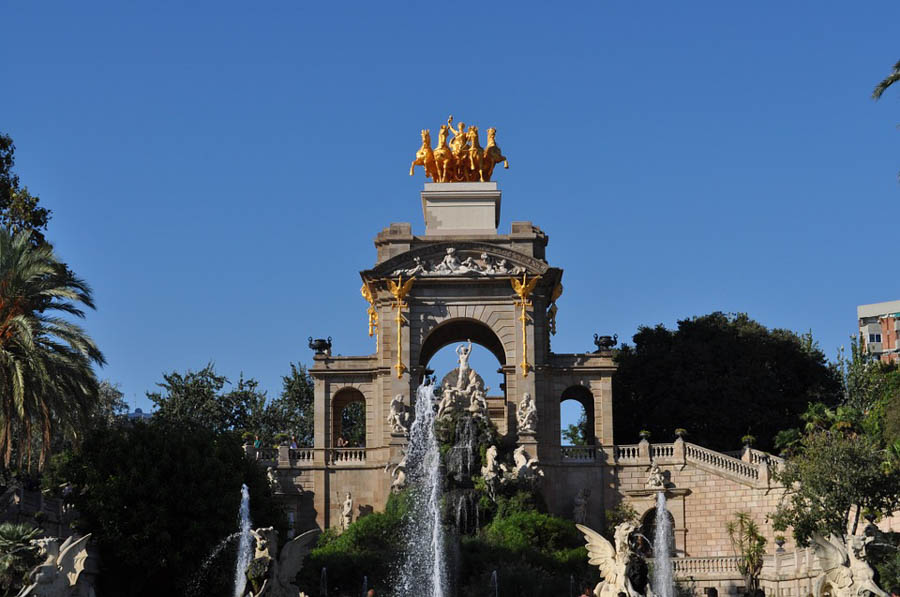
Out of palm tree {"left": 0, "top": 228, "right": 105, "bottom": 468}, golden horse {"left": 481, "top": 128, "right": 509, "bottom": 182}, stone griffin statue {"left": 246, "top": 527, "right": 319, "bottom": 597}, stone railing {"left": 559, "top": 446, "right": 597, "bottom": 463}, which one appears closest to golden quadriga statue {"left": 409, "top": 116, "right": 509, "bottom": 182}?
golden horse {"left": 481, "top": 128, "right": 509, "bottom": 182}

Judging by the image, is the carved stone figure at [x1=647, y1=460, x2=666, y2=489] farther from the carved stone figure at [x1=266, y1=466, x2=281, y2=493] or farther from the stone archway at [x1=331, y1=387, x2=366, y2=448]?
the carved stone figure at [x1=266, y1=466, x2=281, y2=493]

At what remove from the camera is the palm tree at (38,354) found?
137 feet

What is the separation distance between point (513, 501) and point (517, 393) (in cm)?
637

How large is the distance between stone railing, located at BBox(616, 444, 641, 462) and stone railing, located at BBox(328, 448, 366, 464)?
10743mm

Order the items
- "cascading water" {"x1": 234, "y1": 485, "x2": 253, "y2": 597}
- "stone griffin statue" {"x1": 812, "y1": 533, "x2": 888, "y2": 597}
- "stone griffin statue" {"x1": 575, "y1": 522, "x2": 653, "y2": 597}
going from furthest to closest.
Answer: "cascading water" {"x1": 234, "y1": 485, "x2": 253, "y2": 597}
"stone griffin statue" {"x1": 812, "y1": 533, "x2": 888, "y2": 597}
"stone griffin statue" {"x1": 575, "y1": 522, "x2": 653, "y2": 597}

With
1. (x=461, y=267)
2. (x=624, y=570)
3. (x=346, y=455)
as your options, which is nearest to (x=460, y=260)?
(x=461, y=267)

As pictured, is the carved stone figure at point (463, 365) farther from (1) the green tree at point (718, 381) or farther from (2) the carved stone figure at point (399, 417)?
(1) the green tree at point (718, 381)

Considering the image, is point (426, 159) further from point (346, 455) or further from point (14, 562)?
point (14, 562)

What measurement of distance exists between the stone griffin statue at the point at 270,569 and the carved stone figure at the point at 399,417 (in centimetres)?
2700

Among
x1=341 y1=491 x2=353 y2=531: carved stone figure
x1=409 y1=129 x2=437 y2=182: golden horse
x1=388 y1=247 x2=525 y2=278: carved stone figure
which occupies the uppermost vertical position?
x1=409 y1=129 x2=437 y2=182: golden horse

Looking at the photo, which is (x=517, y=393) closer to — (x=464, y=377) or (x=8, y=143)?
(x=464, y=377)

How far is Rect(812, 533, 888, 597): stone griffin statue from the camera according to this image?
33406 millimetres

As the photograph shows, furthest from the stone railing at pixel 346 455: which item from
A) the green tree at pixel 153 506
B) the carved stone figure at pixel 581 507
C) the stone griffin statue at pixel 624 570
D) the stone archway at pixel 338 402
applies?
the stone griffin statue at pixel 624 570

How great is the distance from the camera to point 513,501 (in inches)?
2240
